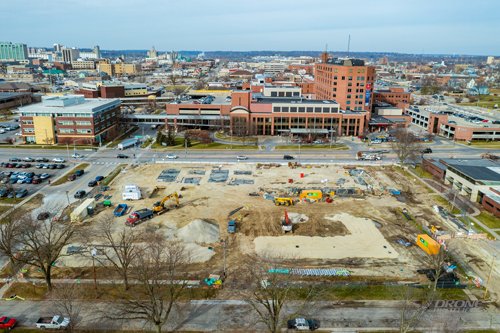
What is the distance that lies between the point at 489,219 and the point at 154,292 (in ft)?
156

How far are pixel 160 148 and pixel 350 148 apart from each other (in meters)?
47.8

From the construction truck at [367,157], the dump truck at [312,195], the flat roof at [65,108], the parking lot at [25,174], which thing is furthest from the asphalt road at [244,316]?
the flat roof at [65,108]

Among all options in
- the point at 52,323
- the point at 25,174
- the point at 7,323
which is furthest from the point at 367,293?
the point at 25,174

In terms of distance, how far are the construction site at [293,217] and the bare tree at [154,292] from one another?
4.37m

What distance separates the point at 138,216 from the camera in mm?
49562

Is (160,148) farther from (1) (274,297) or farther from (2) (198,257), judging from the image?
(1) (274,297)

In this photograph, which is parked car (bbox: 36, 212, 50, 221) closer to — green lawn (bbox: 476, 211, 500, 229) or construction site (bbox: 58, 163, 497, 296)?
construction site (bbox: 58, 163, 497, 296)

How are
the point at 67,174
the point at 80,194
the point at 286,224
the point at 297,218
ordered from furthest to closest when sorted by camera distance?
1. the point at 67,174
2. the point at 80,194
3. the point at 297,218
4. the point at 286,224

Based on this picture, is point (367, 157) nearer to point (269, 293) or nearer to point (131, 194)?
point (131, 194)

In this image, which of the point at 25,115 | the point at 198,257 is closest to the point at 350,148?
the point at 198,257

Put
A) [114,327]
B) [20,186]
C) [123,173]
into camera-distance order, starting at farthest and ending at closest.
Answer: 1. [123,173]
2. [20,186]
3. [114,327]

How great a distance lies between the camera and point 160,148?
89.2 m

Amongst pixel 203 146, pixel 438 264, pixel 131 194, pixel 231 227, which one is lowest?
pixel 231 227

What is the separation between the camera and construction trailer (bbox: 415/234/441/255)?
138 ft
